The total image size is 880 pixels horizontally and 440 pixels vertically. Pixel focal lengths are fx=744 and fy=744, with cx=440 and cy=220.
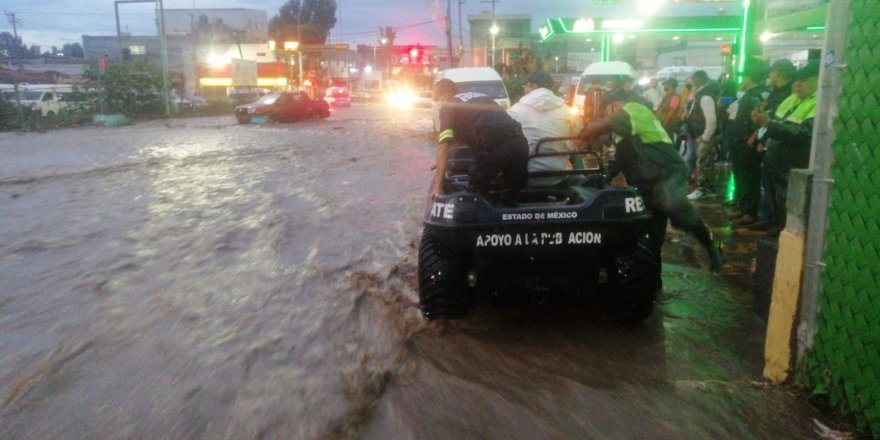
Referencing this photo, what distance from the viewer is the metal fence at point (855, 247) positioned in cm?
329

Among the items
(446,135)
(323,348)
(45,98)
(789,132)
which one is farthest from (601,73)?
(45,98)

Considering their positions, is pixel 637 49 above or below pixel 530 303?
above

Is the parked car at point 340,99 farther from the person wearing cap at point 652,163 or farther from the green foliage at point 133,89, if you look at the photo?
the person wearing cap at point 652,163

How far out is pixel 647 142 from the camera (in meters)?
5.95

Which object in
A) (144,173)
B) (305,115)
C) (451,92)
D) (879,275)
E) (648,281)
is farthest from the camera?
(305,115)

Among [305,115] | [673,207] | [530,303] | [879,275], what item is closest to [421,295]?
[530,303]

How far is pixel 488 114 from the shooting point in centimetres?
527

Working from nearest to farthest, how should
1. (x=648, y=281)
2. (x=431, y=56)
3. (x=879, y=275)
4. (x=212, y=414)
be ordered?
(x=879, y=275)
(x=212, y=414)
(x=648, y=281)
(x=431, y=56)

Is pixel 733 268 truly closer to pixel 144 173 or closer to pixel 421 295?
pixel 421 295

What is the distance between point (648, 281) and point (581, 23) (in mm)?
16881

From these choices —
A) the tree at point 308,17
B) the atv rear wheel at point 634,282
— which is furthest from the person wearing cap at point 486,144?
the tree at point 308,17

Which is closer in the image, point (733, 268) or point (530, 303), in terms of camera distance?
point (530, 303)

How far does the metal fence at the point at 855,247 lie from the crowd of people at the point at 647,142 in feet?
5.89

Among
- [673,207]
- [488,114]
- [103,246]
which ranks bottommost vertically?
[103,246]
